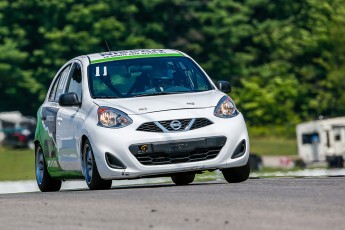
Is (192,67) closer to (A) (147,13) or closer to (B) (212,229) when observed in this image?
(B) (212,229)

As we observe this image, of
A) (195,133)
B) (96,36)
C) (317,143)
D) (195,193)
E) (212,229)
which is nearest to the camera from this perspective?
(212,229)

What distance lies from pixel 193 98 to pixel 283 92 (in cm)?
6675

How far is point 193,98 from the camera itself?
15.6 meters

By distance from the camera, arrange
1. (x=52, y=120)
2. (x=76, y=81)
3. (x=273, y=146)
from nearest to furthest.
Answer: (x=76, y=81) < (x=52, y=120) < (x=273, y=146)

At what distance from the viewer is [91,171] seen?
15.6 metres

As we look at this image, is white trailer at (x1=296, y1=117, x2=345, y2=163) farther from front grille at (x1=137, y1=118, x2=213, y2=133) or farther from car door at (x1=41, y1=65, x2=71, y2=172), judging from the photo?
front grille at (x1=137, y1=118, x2=213, y2=133)

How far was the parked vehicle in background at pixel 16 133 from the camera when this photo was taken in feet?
255

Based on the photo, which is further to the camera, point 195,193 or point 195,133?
point 195,133

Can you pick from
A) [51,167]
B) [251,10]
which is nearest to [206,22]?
[251,10]

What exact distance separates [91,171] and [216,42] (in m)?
67.6

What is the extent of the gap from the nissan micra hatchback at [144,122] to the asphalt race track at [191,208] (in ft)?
1.52

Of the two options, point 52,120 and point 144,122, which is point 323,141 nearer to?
point 52,120

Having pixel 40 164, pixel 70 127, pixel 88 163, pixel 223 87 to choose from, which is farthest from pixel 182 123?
Answer: pixel 40 164

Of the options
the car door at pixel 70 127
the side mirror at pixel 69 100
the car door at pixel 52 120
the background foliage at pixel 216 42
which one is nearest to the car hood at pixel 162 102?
the side mirror at pixel 69 100
